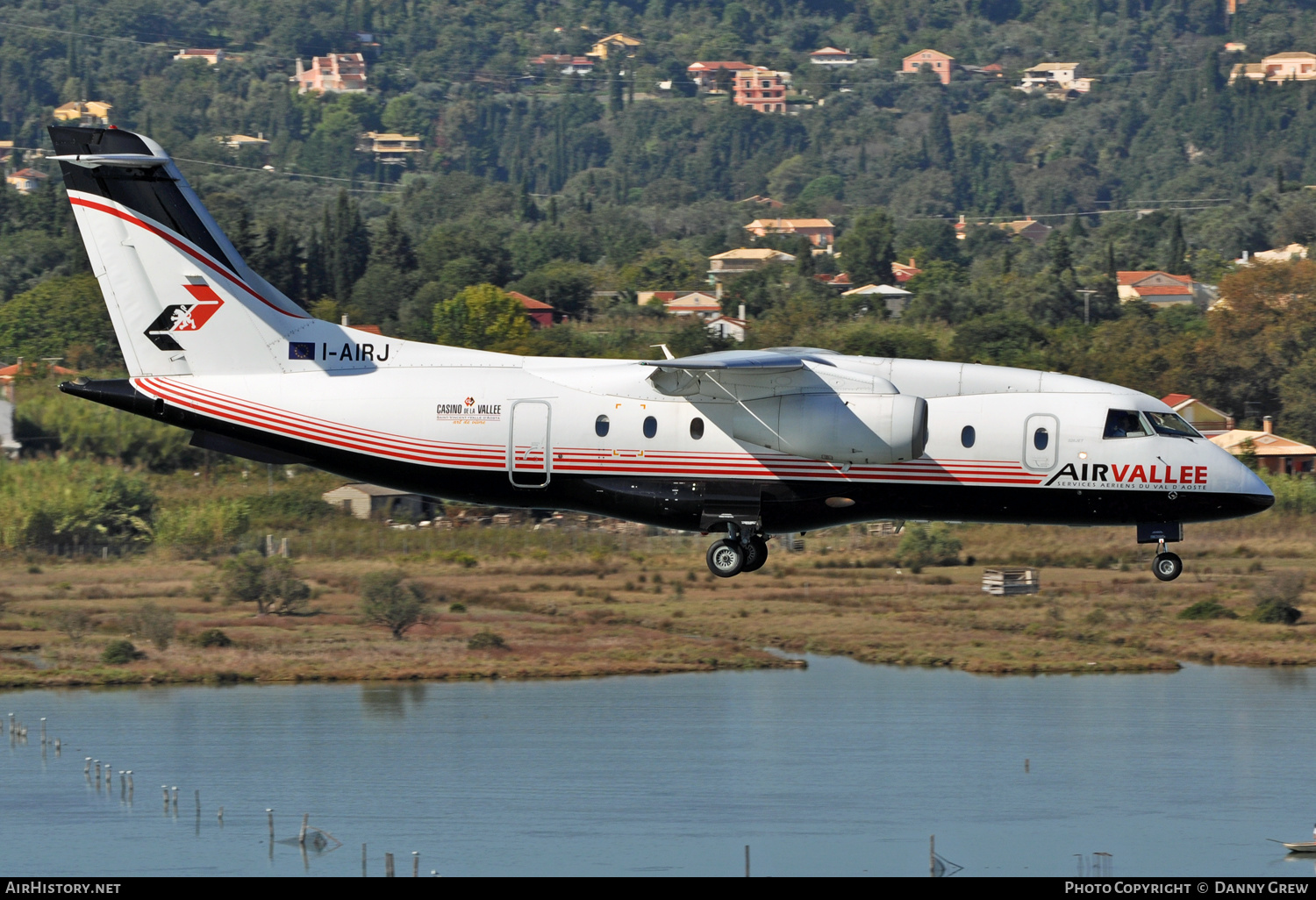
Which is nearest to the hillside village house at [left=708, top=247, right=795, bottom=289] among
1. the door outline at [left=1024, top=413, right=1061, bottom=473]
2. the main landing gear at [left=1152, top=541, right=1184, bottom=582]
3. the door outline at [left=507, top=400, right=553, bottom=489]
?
the door outline at [left=507, top=400, right=553, bottom=489]

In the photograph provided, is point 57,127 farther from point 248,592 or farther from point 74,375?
point 74,375

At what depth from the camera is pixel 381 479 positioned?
27.8 metres

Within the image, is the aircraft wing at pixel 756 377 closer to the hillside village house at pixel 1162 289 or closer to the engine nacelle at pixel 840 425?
the engine nacelle at pixel 840 425

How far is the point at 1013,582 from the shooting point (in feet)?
241

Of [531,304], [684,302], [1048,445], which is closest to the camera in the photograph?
[1048,445]

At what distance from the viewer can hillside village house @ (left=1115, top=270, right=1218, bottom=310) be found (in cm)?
14238

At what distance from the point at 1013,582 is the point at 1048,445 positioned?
48031mm

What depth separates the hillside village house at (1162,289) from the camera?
142 metres

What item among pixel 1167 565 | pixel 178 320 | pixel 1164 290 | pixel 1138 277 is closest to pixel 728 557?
pixel 1167 565

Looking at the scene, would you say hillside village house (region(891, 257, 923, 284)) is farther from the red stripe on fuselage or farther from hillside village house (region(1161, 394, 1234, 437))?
the red stripe on fuselage

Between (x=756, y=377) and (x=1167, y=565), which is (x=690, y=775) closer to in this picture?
(x=1167, y=565)

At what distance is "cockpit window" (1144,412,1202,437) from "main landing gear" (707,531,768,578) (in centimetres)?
600

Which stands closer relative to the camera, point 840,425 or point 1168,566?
point 840,425

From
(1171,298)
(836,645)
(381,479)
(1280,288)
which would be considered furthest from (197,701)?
(1171,298)
